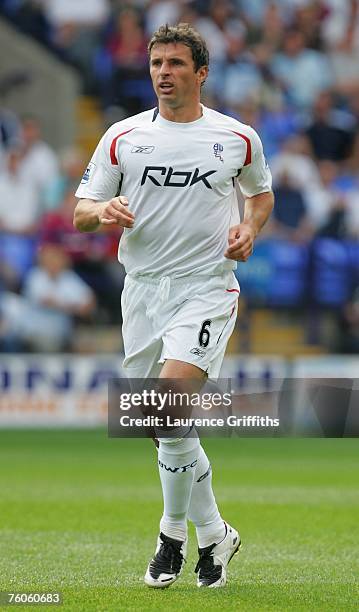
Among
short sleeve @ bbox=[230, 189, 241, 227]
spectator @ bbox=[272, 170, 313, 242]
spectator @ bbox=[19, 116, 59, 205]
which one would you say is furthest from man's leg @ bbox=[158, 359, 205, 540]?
spectator @ bbox=[19, 116, 59, 205]

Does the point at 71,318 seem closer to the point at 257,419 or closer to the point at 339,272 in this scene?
the point at 339,272

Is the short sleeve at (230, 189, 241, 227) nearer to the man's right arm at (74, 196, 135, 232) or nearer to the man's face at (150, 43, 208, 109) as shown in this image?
the man's face at (150, 43, 208, 109)

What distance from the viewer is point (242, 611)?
569 cm

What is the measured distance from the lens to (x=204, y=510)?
6.76m

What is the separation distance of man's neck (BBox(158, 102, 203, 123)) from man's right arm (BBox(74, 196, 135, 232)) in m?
0.58

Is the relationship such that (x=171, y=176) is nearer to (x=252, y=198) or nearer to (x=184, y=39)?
(x=252, y=198)

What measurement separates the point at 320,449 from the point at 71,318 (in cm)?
364

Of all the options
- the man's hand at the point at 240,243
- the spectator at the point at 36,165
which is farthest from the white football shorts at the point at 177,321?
the spectator at the point at 36,165

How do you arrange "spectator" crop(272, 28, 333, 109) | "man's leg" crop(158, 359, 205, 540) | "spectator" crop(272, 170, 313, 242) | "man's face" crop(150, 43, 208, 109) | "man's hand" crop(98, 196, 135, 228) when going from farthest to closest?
"spectator" crop(272, 28, 333, 109) < "spectator" crop(272, 170, 313, 242) < "man's face" crop(150, 43, 208, 109) < "man's leg" crop(158, 359, 205, 540) < "man's hand" crop(98, 196, 135, 228)

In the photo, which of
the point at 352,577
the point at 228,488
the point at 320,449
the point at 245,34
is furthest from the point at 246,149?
the point at 245,34

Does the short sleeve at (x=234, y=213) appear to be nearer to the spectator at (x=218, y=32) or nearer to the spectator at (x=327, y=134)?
the spectator at (x=327, y=134)

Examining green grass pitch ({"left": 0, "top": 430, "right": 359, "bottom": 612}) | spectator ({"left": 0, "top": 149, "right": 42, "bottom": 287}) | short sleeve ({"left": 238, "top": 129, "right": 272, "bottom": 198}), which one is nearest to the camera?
green grass pitch ({"left": 0, "top": 430, "right": 359, "bottom": 612})

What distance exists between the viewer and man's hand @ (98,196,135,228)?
6113 millimetres

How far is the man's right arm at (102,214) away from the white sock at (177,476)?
1098 millimetres
